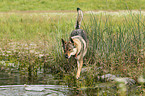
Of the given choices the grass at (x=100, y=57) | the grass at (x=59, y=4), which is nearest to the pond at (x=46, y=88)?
the grass at (x=100, y=57)

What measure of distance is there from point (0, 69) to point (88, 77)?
3.42 m

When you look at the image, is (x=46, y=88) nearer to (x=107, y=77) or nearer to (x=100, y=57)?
(x=107, y=77)

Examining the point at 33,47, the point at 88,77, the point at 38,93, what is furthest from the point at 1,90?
Result: the point at 33,47

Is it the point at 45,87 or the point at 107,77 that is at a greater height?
the point at 107,77

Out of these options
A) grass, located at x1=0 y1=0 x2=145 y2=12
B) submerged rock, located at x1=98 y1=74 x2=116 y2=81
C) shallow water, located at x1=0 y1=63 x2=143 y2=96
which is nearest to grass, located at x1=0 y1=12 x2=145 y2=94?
submerged rock, located at x1=98 y1=74 x2=116 y2=81

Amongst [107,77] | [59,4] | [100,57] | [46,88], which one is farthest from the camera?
[59,4]

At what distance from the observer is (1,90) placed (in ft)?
21.6

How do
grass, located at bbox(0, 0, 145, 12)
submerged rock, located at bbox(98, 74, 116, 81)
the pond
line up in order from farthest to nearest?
1. grass, located at bbox(0, 0, 145, 12)
2. submerged rock, located at bbox(98, 74, 116, 81)
3. the pond

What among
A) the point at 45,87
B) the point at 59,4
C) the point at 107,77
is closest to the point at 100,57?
the point at 107,77

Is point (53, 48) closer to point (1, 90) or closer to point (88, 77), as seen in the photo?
point (88, 77)

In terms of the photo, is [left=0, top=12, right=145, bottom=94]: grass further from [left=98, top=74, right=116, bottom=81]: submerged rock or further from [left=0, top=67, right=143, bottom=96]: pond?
[left=0, top=67, right=143, bottom=96]: pond

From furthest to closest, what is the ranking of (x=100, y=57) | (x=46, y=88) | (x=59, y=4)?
1. (x=59, y=4)
2. (x=100, y=57)
3. (x=46, y=88)

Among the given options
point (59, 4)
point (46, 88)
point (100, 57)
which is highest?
point (59, 4)

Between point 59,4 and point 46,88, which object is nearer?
point 46,88
